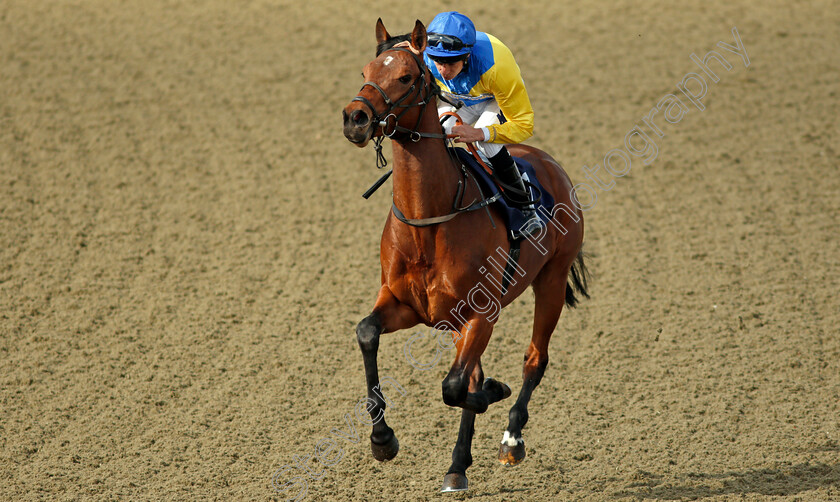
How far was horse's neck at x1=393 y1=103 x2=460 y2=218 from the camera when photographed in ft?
13.7

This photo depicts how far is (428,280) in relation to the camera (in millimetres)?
4410

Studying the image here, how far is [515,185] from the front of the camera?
16.0 ft

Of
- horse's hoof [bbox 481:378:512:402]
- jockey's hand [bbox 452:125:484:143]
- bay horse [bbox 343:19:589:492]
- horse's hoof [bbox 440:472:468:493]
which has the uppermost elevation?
jockey's hand [bbox 452:125:484:143]

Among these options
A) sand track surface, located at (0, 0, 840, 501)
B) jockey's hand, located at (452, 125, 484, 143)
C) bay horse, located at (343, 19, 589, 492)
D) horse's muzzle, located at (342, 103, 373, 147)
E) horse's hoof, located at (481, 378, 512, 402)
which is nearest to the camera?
horse's muzzle, located at (342, 103, 373, 147)

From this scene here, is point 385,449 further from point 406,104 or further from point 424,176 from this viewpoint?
point 406,104

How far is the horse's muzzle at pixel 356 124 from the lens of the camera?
12.0 ft

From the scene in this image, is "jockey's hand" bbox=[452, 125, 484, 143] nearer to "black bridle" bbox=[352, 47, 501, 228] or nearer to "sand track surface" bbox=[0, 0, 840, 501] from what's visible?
"black bridle" bbox=[352, 47, 501, 228]

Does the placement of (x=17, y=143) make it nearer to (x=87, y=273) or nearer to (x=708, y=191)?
(x=87, y=273)

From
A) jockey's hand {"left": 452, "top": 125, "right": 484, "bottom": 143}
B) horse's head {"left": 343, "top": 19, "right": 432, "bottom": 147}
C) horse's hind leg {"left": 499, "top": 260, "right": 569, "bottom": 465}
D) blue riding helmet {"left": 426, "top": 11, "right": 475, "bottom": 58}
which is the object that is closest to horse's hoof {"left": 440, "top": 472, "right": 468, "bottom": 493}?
horse's hind leg {"left": 499, "top": 260, "right": 569, "bottom": 465}

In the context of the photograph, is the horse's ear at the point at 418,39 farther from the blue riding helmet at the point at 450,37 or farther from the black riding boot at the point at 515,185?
the black riding boot at the point at 515,185

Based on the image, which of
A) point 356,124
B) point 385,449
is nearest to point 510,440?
point 385,449

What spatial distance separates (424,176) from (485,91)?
745 millimetres

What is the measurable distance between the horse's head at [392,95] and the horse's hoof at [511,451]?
7.14 ft

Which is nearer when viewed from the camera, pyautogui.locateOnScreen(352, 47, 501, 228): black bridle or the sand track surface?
pyautogui.locateOnScreen(352, 47, 501, 228): black bridle
